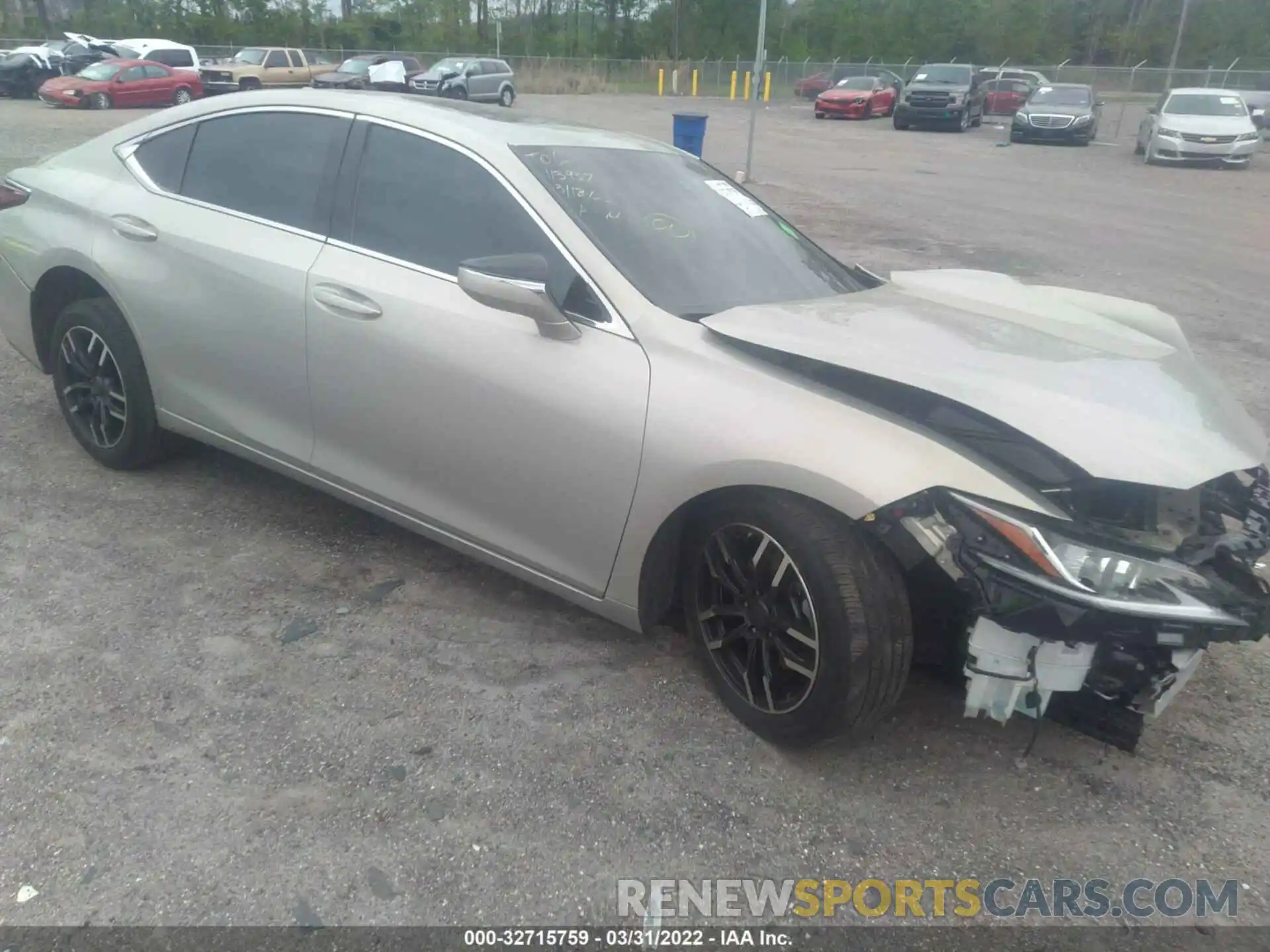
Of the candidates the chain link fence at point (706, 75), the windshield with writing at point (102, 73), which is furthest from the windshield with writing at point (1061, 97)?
the windshield with writing at point (102, 73)

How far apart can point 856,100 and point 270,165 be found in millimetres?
32029

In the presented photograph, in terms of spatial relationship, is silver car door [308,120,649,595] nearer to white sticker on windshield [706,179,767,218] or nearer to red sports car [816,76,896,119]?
white sticker on windshield [706,179,767,218]

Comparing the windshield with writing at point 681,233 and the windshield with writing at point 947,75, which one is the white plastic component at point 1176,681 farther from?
the windshield with writing at point 947,75

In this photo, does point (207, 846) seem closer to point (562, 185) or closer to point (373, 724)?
point (373, 724)

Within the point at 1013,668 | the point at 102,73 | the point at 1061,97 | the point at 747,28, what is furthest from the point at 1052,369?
the point at 747,28

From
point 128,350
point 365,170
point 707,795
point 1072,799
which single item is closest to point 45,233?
point 128,350

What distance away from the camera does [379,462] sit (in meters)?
3.38

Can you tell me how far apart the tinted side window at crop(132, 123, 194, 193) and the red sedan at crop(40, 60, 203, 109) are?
1006 inches

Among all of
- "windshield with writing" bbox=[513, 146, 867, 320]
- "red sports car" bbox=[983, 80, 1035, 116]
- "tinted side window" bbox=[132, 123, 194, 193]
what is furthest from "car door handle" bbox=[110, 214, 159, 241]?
"red sports car" bbox=[983, 80, 1035, 116]

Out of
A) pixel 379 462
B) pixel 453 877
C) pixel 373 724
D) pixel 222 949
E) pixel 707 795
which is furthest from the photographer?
pixel 379 462

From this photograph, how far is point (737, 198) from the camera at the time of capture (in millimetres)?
3785

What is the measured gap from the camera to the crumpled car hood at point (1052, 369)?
2418mm

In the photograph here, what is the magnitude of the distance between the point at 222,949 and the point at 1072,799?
212 cm

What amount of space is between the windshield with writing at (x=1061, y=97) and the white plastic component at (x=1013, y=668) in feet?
87.8
